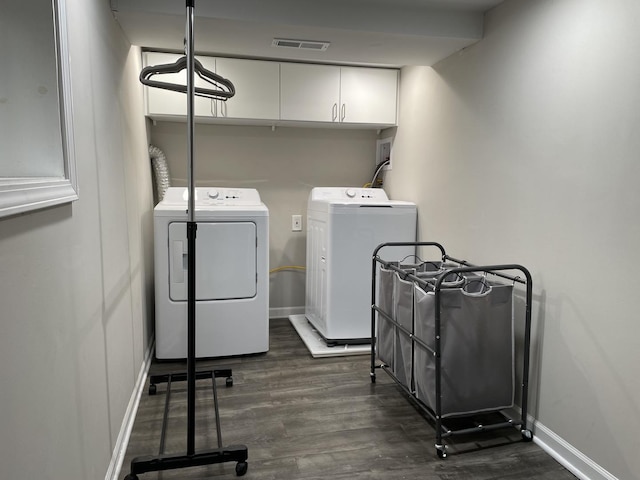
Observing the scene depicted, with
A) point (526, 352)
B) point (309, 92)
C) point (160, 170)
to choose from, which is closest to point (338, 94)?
point (309, 92)

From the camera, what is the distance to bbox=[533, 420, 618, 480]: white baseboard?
5.98ft

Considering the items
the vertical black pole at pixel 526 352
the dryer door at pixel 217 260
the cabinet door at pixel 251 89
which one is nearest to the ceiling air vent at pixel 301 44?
the cabinet door at pixel 251 89

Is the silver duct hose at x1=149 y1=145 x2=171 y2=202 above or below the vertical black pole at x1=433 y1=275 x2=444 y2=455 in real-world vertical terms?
above

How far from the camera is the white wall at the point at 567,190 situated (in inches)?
66.7

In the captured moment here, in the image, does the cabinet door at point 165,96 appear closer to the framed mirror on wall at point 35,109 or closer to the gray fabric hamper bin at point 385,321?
the gray fabric hamper bin at point 385,321

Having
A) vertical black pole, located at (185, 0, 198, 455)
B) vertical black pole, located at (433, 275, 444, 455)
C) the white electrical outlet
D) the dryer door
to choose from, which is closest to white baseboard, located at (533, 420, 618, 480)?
vertical black pole, located at (433, 275, 444, 455)

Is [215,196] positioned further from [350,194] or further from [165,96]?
[350,194]

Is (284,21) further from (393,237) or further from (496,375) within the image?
(496,375)

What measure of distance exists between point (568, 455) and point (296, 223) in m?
2.68

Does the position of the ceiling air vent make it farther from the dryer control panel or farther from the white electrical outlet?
the white electrical outlet

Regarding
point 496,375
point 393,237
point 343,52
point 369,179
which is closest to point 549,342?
point 496,375

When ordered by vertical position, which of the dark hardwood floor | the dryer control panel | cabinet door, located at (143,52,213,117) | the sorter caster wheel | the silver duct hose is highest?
cabinet door, located at (143,52,213,117)

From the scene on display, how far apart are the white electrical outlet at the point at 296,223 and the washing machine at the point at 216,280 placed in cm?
89

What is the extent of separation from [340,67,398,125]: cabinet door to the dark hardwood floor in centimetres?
199
